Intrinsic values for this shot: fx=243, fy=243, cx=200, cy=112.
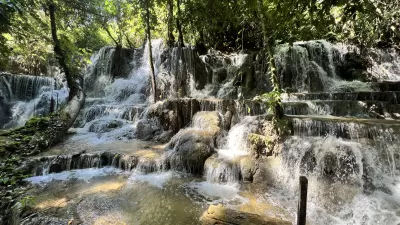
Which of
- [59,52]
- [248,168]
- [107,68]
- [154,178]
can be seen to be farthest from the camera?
[107,68]

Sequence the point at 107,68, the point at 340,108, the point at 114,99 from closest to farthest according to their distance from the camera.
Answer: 1. the point at 340,108
2. the point at 114,99
3. the point at 107,68

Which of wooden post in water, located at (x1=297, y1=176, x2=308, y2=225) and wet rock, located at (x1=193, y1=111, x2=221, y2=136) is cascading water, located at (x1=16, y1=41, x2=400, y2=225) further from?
wooden post in water, located at (x1=297, y1=176, x2=308, y2=225)

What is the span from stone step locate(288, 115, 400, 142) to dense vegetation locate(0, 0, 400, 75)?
2264 millimetres

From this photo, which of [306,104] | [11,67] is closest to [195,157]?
[306,104]

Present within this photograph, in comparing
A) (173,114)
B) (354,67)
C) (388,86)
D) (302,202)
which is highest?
(354,67)

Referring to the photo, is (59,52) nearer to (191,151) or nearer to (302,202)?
(191,151)

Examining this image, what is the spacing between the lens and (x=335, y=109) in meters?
7.70

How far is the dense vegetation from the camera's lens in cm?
440

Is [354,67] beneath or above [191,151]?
above

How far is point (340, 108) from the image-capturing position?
7.64 m

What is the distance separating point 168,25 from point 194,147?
921cm

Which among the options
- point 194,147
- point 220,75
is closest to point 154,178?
point 194,147

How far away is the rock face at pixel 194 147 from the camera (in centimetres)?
618

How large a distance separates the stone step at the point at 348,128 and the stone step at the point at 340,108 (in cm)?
117
